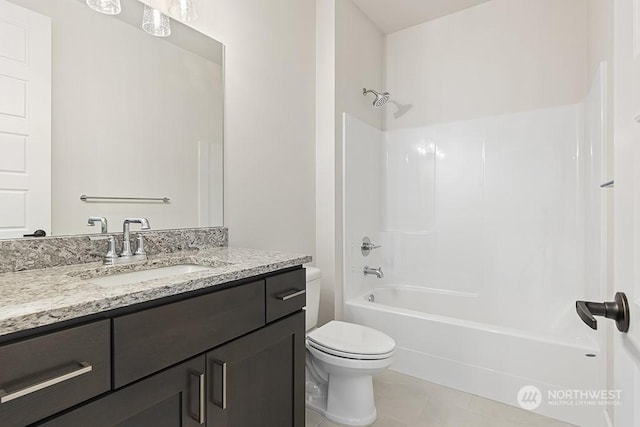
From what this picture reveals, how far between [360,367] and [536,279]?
162cm

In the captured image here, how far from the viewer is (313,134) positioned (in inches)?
93.0

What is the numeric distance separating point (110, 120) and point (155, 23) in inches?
A: 19.3

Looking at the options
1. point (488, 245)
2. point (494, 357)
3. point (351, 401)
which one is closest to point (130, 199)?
point (351, 401)

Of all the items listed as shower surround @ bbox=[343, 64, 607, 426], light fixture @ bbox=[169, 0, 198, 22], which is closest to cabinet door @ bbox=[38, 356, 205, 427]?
light fixture @ bbox=[169, 0, 198, 22]

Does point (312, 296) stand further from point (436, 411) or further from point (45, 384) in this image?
point (45, 384)

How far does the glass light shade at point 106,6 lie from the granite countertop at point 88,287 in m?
0.96

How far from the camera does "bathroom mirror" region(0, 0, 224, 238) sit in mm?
1027

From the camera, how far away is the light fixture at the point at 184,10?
4.75 feet

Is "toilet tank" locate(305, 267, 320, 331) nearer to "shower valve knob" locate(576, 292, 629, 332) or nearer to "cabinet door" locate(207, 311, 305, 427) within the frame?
"cabinet door" locate(207, 311, 305, 427)

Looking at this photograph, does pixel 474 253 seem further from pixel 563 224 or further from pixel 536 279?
pixel 563 224

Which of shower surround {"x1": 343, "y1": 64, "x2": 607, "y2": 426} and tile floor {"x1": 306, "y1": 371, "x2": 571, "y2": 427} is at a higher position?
shower surround {"x1": 343, "y1": 64, "x2": 607, "y2": 426}

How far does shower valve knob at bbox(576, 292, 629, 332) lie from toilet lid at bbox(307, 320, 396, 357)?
112 centimetres

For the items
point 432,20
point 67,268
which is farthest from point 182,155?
→ point 432,20

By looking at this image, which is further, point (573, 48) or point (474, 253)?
point (474, 253)
